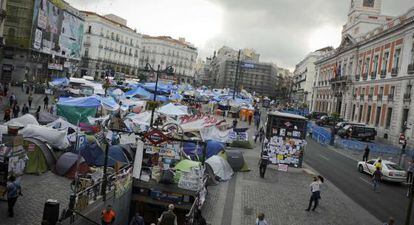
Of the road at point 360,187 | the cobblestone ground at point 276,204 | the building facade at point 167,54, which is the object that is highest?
the building facade at point 167,54

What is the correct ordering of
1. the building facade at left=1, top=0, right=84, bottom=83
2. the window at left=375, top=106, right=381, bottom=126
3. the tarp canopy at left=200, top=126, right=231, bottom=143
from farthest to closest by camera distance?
1. the building facade at left=1, top=0, right=84, bottom=83
2. the window at left=375, top=106, right=381, bottom=126
3. the tarp canopy at left=200, top=126, right=231, bottom=143

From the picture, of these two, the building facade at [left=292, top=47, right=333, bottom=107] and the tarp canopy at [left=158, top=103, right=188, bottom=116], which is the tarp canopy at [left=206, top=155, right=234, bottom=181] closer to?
the tarp canopy at [left=158, top=103, right=188, bottom=116]

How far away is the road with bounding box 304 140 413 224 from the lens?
18.3 meters

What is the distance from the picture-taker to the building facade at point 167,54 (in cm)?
13525

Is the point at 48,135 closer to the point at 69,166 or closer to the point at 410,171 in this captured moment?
the point at 69,166

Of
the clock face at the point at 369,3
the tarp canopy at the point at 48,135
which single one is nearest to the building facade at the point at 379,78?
the clock face at the point at 369,3

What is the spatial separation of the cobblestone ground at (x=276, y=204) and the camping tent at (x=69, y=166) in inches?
217

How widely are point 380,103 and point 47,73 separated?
51.0m

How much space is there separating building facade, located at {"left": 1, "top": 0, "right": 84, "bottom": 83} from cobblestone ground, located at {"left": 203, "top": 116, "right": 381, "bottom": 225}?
48.7 m

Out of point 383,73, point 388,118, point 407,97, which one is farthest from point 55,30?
point 407,97

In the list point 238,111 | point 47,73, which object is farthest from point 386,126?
point 47,73

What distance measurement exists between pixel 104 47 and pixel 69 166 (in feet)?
296

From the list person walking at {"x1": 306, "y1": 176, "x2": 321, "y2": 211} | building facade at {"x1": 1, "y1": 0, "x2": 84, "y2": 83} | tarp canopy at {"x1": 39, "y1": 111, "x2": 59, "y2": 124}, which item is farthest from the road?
building facade at {"x1": 1, "y1": 0, "x2": 84, "y2": 83}

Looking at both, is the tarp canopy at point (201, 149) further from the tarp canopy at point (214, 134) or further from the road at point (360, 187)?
the road at point (360, 187)
